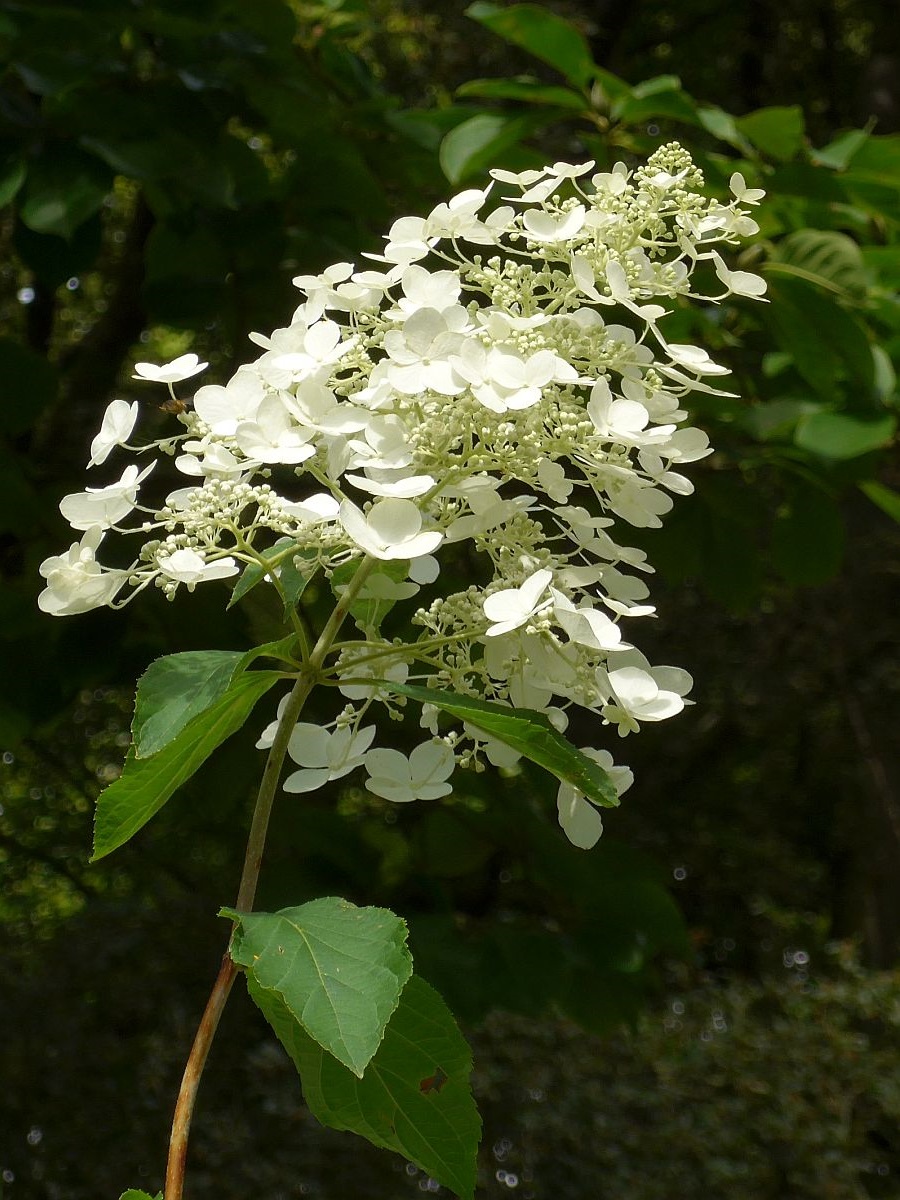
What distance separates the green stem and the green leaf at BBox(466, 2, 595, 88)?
1066 mm

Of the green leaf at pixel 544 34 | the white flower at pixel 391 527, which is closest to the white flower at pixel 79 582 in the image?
the white flower at pixel 391 527

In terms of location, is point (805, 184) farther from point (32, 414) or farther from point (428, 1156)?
point (428, 1156)

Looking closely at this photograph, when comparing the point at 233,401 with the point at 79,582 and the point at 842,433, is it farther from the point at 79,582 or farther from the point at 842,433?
the point at 842,433

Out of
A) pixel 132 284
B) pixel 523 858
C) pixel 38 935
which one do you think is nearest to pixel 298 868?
pixel 523 858

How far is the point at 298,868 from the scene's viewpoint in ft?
5.66

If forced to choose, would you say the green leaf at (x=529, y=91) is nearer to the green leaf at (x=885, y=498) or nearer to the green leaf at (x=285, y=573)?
the green leaf at (x=885, y=498)

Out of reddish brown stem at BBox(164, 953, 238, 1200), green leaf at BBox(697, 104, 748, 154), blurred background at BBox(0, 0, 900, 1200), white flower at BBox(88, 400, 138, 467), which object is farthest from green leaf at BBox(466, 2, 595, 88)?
reddish brown stem at BBox(164, 953, 238, 1200)

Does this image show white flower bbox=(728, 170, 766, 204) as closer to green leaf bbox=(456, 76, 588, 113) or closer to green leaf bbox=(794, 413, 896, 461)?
green leaf bbox=(794, 413, 896, 461)

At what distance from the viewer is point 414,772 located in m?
0.64

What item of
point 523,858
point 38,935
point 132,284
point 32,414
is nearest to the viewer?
point 32,414

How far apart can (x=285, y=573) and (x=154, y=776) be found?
111 millimetres

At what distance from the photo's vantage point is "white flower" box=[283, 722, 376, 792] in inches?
26.0

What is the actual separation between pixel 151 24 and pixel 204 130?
13 cm

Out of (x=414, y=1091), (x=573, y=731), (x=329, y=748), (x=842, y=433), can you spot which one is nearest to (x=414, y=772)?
(x=329, y=748)
